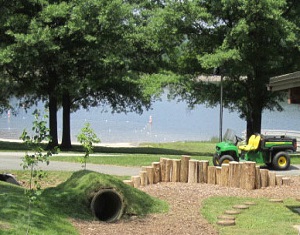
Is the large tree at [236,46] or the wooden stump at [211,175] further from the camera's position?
the large tree at [236,46]

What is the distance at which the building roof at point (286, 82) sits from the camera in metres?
9.48

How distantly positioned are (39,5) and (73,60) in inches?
106

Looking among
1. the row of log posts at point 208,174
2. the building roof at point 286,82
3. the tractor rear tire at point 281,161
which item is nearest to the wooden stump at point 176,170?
the row of log posts at point 208,174

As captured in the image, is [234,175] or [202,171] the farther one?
[202,171]

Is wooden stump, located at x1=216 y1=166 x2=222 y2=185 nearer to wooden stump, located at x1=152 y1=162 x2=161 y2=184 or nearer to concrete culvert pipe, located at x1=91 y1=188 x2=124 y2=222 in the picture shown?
wooden stump, located at x1=152 y1=162 x2=161 y2=184

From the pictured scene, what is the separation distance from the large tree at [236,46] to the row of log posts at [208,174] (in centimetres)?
838

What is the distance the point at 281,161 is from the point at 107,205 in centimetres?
820

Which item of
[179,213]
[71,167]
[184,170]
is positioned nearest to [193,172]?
[184,170]

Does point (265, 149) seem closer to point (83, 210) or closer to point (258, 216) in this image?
point (258, 216)

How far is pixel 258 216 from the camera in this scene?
31.1 ft

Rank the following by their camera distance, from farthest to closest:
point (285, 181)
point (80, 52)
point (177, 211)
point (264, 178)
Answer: point (80, 52)
point (285, 181)
point (264, 178)
point (177, 211)

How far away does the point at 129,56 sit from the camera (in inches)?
987

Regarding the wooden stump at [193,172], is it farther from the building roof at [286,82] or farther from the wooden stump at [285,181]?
the building roof at [286,82]

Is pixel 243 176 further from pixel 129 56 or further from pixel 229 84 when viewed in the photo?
pixel 129 56
